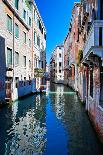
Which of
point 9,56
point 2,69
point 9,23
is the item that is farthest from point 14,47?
point 2,69

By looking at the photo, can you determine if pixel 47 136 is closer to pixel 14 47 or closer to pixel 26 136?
pixel 26 136

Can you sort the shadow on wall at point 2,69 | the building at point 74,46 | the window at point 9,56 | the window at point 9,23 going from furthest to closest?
the building at point 74,46, the window at point 9,56, the window at point 9,23, the shadow on wall at point 2,69

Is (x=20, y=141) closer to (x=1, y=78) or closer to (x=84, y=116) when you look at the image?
(x=84, y=116)

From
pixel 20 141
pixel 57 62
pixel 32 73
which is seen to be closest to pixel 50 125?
pixel 20 141

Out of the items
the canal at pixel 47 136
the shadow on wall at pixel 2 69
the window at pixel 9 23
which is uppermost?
the window at pixel 9 23

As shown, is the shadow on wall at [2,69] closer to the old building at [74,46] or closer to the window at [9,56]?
the window at [9,56]

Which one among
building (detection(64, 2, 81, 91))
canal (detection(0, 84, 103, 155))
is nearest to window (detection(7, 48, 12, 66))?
canal (detection(0, 84, 103, 155))

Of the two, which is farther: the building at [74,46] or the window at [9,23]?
the building at [74,46]

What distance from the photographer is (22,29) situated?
2853cm

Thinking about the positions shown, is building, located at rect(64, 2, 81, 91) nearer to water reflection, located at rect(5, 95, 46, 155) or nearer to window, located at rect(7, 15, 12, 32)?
window, located at rect(7, 15, 12, 32)

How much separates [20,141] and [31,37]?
26764 millimetres

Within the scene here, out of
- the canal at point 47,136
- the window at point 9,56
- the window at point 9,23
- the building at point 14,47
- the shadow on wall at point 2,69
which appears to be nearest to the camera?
the canal at point 47,136

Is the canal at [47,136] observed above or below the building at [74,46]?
below

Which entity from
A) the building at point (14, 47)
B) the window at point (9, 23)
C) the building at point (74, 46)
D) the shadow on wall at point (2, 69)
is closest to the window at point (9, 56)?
the building at point (14, 47)
